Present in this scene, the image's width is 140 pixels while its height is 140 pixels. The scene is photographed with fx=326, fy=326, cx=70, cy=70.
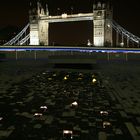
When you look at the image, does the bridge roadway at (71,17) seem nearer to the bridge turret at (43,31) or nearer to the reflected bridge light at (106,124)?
the bridge turret at (43,31)

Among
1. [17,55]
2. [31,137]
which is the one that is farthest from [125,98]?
[17,55]

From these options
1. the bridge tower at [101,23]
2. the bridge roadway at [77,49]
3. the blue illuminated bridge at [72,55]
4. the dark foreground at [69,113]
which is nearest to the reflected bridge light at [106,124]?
the dark foreground at [69,113]

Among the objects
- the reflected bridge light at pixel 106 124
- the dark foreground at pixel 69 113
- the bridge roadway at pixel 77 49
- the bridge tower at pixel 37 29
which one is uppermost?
the bridge tower at pixel 37 29

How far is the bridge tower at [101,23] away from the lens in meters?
79.4

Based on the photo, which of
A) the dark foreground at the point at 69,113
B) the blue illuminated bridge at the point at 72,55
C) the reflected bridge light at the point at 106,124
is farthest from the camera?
the blue illuminated bridge at the point at 72,55

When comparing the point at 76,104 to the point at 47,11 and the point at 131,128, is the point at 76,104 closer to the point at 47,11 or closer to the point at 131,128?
the point at 131,128

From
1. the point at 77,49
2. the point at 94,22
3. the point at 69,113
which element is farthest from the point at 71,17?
the point at 69,113

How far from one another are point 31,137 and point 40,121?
4.20 ft

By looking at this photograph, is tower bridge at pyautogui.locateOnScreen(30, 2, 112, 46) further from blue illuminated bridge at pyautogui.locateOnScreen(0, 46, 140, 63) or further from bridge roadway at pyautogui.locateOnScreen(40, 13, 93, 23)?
blue illuminated bridge at pyautogui.locateOnScreen(0, 46, 140, 63)

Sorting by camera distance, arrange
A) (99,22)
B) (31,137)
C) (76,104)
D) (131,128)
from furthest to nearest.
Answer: (99,22) < (76,104) < (131,128) < (31,137)

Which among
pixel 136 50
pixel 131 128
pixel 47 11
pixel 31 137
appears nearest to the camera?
pixel 31 137

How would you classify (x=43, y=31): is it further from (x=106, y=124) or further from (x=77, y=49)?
(x=106, y=124)

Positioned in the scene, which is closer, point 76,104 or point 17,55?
point 76,104

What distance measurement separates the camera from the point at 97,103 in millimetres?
9992
